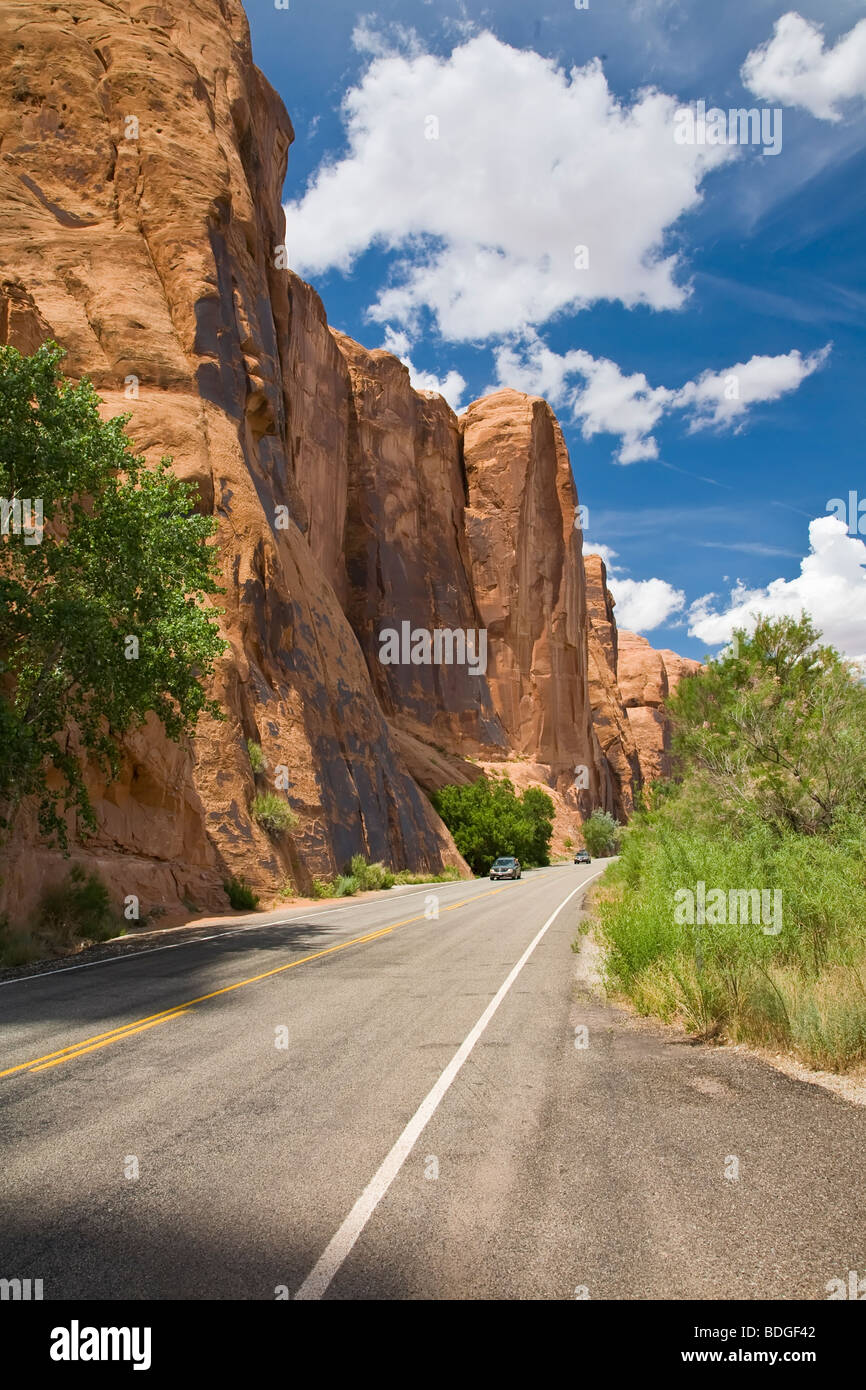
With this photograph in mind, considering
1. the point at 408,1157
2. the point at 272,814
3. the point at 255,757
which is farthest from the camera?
the point at 255,757

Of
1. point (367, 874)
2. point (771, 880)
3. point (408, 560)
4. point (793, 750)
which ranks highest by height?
point (408, 560)

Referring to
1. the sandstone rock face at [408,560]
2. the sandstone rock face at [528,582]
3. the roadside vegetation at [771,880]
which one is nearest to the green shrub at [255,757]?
the roadside vegetation at [771,880]

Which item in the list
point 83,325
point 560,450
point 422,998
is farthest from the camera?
point 560,450

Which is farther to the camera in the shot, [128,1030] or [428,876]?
[428,876]

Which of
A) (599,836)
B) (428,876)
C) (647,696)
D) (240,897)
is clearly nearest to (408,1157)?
(240,897)

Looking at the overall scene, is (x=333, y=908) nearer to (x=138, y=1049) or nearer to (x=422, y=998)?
(x=422, y=998)

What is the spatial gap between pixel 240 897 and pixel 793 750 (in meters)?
14.0

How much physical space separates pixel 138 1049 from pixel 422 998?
3406 millimetres

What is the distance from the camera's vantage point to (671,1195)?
4.15 meters

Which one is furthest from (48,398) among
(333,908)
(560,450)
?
(560,450)

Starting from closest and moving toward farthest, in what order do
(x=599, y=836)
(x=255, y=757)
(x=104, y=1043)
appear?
(x=104, y=1043)
(x=255, y=757)
(x=599, y=836)

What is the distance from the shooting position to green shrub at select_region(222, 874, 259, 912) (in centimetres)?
2195

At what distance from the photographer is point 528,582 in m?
84.1

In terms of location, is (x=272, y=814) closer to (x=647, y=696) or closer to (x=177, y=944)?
(x=177, y=944)
